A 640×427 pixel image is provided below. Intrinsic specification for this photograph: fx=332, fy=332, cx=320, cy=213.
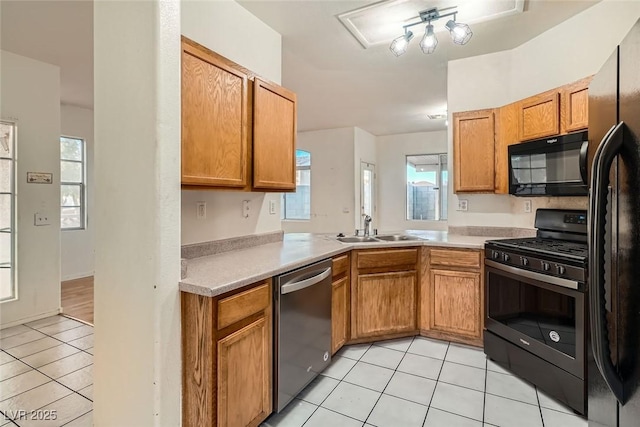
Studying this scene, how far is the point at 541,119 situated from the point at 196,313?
2.76 m

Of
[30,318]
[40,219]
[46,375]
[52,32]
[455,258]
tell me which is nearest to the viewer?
[46,375]

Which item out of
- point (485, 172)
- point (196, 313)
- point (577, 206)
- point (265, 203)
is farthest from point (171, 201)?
point (577, 206)

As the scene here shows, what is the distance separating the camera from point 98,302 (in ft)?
5.24

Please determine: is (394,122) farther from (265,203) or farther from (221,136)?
(221,136)

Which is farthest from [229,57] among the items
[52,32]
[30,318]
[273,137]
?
[30,318]

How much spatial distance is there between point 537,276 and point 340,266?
1292 mm

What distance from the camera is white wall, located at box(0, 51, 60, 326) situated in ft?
10.5

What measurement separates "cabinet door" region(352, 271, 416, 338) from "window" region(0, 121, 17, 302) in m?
3.34

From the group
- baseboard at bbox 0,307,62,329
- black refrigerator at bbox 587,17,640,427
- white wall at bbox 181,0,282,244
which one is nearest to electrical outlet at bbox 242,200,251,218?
white wall at bbox 181,0,282,244

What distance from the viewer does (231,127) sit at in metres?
1.96

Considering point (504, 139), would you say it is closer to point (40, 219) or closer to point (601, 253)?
point (601, 253)

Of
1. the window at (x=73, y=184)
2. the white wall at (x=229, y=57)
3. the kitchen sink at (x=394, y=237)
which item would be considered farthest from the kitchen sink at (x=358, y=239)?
the window at (x=73, y=184)

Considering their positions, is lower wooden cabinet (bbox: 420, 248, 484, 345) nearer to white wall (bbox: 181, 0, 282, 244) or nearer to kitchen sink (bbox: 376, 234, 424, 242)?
kitchen sink (bbox: 376, 234, 424, 242)

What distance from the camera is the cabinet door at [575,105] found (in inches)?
88.4
